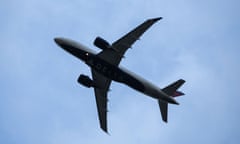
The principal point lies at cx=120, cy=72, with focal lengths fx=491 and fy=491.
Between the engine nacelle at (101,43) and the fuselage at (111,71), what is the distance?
1970mm

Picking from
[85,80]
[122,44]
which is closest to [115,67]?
[122,44]

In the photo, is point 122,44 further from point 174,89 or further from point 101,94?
point 101,94

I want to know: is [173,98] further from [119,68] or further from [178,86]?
[119,68]

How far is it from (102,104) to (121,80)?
28.8ft

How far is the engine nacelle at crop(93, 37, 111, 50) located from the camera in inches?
3017

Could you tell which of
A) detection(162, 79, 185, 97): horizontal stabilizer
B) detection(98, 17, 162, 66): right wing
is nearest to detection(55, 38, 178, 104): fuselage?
detection(98, 17, 162, 66): right wing

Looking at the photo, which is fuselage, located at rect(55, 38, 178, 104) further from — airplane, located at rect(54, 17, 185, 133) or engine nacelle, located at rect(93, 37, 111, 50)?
engine nacelle, located at rect(93, 37, 111, 50)

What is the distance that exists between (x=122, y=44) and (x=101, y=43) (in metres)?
3.45

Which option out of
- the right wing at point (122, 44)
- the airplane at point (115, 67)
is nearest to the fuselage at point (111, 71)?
the airplane at point (115, 67)

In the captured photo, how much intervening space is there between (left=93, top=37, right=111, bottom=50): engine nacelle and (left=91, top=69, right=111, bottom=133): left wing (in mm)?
7468

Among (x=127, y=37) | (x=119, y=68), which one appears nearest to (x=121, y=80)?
(x=119, y=68)

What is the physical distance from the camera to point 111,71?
257ft

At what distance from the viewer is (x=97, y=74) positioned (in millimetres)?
83188

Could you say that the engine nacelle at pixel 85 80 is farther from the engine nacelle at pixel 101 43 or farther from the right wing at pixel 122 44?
the engine nacelle at pixel 101 43
